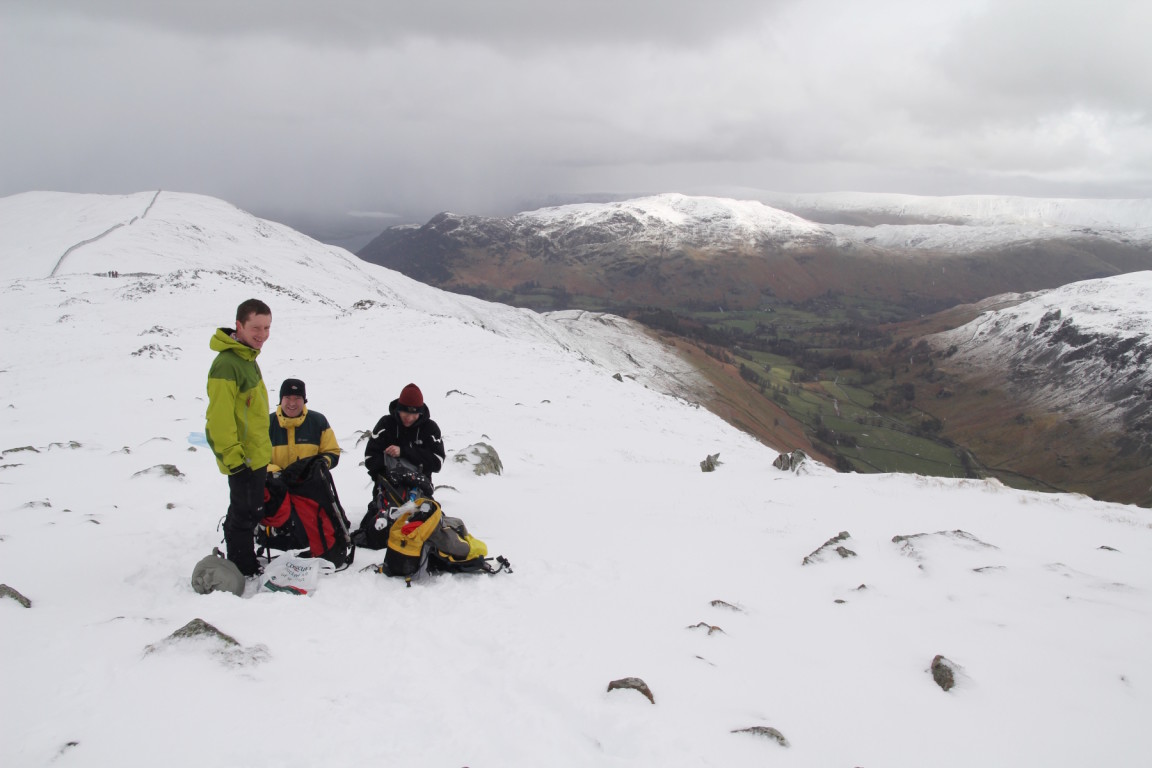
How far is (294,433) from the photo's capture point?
821 centimetres

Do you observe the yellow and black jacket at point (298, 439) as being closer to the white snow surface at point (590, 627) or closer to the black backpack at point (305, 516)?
the black backpack at point (305, 516)

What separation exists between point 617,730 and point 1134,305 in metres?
238

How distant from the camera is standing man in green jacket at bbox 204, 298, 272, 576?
664 cm

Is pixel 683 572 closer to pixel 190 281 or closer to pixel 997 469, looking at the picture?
pixel 190 281

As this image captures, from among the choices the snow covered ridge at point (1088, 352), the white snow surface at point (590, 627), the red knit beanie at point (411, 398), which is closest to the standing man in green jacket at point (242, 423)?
the white snow surface at point (590, 627)

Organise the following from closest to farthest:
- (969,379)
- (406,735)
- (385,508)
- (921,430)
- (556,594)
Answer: (406,735)
(556,594)
(385,508)
(921,430)
(969,379)

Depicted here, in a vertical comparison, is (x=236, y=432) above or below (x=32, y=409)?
above

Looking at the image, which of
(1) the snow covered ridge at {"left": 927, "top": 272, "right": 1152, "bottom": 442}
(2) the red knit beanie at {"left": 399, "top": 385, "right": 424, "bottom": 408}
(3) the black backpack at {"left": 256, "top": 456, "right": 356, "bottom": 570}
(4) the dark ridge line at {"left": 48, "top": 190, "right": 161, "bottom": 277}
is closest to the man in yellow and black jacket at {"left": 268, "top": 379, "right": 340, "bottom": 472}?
(3) the black backpack at {"left": 256, "top": 456, "right": 356, "bottom": 570}

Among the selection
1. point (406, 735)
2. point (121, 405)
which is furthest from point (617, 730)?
point (121, 405)

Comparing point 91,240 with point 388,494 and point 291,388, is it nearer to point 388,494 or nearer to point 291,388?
point 291,388

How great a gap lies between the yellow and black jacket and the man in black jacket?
785mm

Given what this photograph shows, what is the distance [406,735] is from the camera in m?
4.86

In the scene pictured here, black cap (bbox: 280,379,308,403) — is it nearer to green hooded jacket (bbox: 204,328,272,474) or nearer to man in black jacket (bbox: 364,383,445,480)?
green hooded jacket (bbox: 204,328,272,474)

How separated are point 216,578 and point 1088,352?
225554mm
